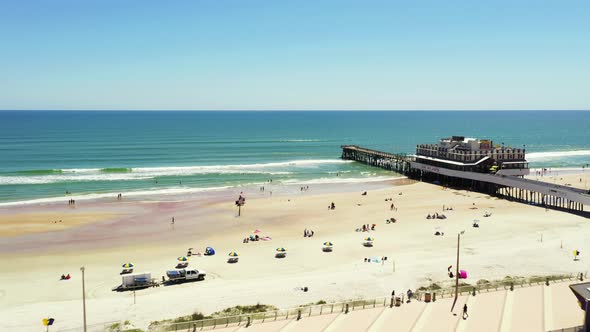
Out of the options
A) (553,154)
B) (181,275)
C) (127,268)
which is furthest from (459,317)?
(553,154)

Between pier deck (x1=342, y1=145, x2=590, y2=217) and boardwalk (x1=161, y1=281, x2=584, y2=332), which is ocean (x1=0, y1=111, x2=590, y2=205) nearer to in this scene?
pier deck (x1=342, y1=145, x2=590, y2=217)

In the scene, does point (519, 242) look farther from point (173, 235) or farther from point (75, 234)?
point (75, 234)

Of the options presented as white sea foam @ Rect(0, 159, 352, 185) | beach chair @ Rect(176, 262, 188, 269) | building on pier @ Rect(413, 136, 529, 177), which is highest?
building on pier @ Rect(413, 136, 529, 177)

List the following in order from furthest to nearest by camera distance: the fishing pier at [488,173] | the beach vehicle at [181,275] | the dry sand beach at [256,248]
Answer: the fishing pier at [488,173] → the beach vehicle at [181,275] → the dry sand beach at [256,248]

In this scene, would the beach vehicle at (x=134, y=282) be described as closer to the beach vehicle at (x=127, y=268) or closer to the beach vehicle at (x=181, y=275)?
the beach vehicle at (x=181, y=275)

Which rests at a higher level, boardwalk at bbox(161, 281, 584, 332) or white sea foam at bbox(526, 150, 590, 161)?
white sea foam at bbox(526, 150, 590, 161)

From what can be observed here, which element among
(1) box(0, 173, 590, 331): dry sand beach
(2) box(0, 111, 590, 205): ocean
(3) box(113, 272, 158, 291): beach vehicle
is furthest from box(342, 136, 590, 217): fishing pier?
(3) box(113, 272, 158, 291): beach vehicle

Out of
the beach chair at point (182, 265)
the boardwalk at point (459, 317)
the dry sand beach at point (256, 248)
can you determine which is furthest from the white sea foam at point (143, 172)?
the boardwalk at point (459, 317)
